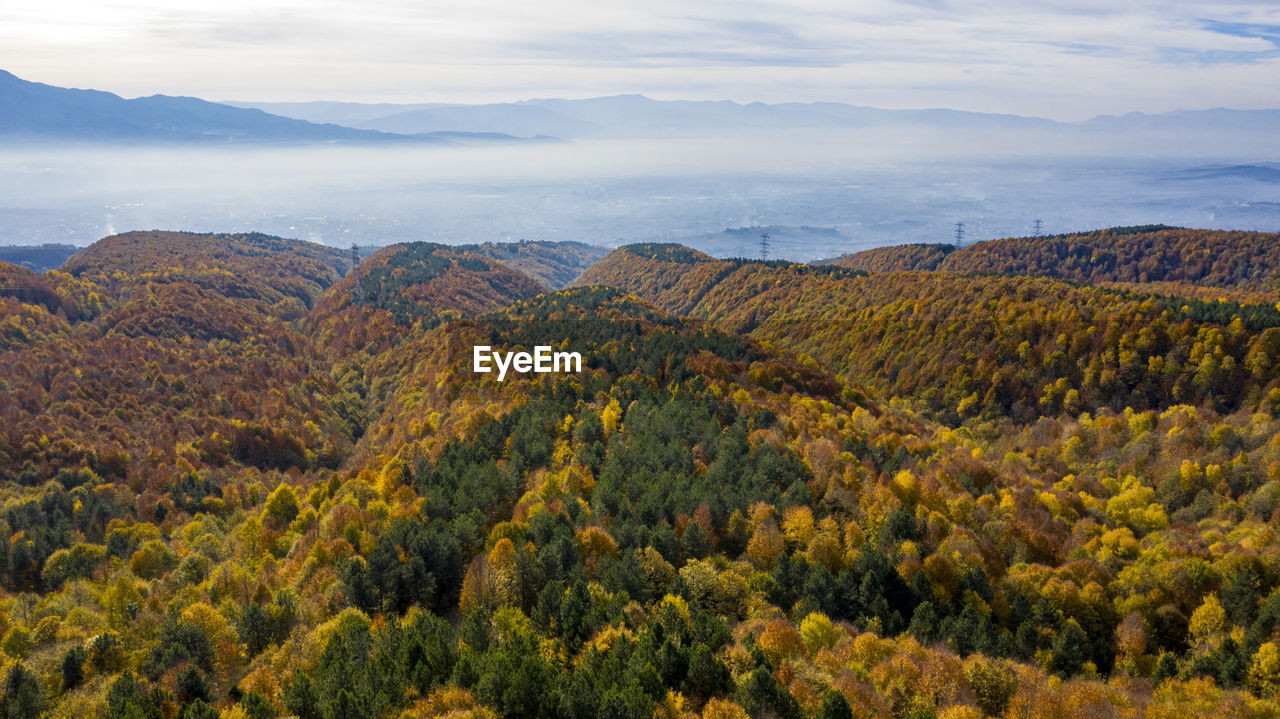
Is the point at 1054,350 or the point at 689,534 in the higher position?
the point at 1054,350

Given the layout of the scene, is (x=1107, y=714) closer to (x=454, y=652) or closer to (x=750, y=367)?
(x=454, y=652)

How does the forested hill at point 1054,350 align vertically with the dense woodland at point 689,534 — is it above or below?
above

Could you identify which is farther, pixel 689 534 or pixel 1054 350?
pixel 1054 350

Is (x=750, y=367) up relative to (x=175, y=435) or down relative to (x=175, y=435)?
up

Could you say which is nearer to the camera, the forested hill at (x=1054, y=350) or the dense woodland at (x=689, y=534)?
the dense woodland at (x=689, y=534)

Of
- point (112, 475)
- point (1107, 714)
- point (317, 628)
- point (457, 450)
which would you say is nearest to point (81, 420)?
point (112, 475)

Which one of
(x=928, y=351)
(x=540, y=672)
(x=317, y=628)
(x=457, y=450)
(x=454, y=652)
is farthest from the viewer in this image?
(x=928, y=351)

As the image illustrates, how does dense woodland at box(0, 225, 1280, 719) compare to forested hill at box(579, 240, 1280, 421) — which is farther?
forested hill at box(579, 240, 1280, 421)

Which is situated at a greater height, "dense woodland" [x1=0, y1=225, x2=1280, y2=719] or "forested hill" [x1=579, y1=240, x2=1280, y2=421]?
"forested hill" [x1=579, y1=240, x2=1280, y2=421]
